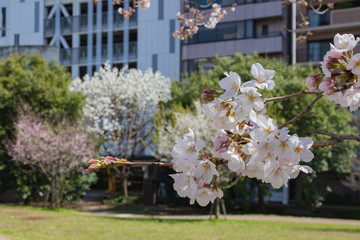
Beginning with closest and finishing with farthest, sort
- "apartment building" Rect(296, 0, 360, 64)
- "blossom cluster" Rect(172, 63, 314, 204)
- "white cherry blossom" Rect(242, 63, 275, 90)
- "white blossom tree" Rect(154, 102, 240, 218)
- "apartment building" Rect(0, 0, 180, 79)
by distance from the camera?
"blossom cluster" Rect(172, 63, 314, 204) < "white cherry blossom" Rect(242, 63, 275, 90) < "white blossom tree" Rect(154, 102, 240, 218) < "apartment building" Rect(296, 0, 360, 64) < "apartment building" Rect(0, 0, 180, 79)

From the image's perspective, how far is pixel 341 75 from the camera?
1.39 metres

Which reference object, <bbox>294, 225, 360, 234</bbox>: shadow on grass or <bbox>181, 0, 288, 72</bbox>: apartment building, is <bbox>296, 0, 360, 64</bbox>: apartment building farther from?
<bbox>294, 225, 360, 234</bbox>: shadow on grass

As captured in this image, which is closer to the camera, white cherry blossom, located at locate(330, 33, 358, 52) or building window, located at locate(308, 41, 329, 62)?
white cherry blossom, located at locate(330, 33, 358, 52)

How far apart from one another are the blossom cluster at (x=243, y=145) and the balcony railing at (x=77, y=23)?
24752mm

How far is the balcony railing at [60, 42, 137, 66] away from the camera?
1012 inches

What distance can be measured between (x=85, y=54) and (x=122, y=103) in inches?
251

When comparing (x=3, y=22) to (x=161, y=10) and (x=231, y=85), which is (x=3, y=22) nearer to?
(x=161, y=10)

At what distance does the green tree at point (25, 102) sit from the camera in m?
16.4

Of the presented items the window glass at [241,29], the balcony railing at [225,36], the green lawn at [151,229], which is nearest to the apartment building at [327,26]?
the balcony railing at [225,36]

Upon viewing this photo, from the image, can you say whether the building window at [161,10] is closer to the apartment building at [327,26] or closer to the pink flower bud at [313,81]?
the apartment building at [327,26]

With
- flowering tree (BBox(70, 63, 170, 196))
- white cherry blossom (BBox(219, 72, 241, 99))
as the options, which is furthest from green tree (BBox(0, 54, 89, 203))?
white cherry blossom (BBox(219, 72, 241, 99))

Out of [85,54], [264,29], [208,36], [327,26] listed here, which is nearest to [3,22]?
[85,54]

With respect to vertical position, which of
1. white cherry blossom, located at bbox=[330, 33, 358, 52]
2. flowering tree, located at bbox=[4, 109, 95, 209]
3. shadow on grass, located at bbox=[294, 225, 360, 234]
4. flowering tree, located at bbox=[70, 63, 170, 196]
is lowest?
shadow on grass, located at bbox=[294, 225, 360, 234]

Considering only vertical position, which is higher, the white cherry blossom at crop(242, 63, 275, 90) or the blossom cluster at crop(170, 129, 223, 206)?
the white cherry blossom at crop(242, 63, 275, 90)
